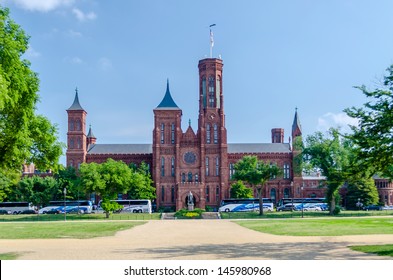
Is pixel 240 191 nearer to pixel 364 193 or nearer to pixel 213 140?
pixel 213 140

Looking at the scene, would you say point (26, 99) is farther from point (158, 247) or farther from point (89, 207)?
point (89, 207)

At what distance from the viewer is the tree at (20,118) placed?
71.6 feet

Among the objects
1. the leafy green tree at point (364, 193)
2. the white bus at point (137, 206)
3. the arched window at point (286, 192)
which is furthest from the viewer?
the arched window at point (286, 192)

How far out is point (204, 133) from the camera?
101500 mm

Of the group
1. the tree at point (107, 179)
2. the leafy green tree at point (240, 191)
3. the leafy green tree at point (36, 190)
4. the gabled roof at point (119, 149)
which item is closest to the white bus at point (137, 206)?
the tree at point (107, 179)

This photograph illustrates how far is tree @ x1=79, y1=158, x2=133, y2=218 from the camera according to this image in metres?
75.8

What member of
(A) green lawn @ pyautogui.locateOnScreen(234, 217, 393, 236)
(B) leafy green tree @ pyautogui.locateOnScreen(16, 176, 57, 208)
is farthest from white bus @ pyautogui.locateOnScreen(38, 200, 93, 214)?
(A) green lawn @ pyautogui.locateOnScreen(234, 217, 393, 236)

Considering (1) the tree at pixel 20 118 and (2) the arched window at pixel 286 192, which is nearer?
(1) the tree at pixel 20 118

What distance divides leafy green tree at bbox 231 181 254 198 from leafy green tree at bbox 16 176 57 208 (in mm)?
33041

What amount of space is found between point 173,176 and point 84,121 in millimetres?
23384

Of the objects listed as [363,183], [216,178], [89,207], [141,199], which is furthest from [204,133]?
[363,183]

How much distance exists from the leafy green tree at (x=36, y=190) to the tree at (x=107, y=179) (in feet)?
63.1

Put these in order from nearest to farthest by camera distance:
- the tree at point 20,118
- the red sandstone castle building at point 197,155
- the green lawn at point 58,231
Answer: the tree at point 20,118, the green lawn at point 58,231, the red sandstone castle building at point 197,155

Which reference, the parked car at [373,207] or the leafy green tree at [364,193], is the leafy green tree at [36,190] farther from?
the parked car at [373,207]
